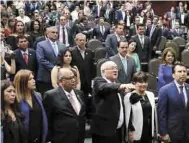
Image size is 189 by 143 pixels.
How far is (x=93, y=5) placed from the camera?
61.2 ft

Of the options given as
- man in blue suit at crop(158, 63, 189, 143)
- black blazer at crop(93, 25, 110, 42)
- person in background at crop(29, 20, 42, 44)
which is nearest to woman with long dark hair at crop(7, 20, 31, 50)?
person in background at crop(29, 20, 42, 44)

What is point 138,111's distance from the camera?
4.78 m

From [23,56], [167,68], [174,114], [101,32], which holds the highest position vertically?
[101,32]

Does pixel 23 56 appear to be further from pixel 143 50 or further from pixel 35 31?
pixel 143 50

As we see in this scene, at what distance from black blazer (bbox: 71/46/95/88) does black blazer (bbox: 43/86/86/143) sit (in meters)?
2.09

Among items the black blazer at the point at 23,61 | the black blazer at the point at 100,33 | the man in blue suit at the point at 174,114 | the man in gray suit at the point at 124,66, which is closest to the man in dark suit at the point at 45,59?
the black blazer at the point at 23,61

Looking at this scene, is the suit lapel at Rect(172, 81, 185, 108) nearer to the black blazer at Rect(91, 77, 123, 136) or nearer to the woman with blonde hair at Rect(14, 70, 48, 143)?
the black blazer at Rect(91, 77, 123, 136)

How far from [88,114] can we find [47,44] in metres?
1.44

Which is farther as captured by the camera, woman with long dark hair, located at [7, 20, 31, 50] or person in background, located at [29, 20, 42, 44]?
person in background, located at [29, 20, 42, 44]

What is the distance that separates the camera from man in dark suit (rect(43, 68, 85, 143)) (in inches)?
174

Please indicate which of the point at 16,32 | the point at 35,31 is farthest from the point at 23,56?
the point at 35,31

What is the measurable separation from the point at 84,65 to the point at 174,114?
Result: 2.13m

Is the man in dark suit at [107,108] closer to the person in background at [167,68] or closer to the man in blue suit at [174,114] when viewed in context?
the man in blue suit at [174,114]

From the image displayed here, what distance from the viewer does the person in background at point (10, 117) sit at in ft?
13.2
